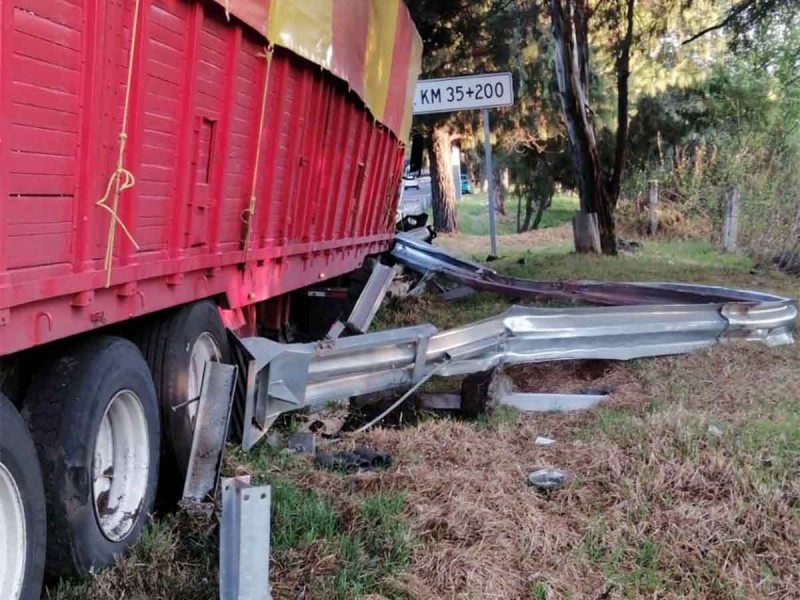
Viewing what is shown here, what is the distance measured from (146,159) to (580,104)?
12470 mm

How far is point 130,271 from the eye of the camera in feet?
11.7

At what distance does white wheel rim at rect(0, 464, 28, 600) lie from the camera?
2.77 metres

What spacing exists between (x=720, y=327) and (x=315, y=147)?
12.6ft

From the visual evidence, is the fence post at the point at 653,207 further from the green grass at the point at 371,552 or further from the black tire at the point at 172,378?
the green grass at the point at 371,552

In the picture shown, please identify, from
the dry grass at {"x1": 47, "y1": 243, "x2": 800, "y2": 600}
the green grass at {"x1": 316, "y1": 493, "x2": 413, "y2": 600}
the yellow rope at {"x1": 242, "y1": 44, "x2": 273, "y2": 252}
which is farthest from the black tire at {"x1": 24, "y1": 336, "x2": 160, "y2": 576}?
the yellow rope at {"x1": 242, "y1": 44, "x2": 273, "y2": 252}

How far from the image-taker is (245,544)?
2.91 metres

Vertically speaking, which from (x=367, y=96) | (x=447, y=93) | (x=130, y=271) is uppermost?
(x=447, y=93)

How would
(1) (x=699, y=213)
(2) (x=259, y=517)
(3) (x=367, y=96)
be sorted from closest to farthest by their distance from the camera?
(2) (x=259, y=517) → (3) (x=367, y=96) → (1) (x=699, y=213)

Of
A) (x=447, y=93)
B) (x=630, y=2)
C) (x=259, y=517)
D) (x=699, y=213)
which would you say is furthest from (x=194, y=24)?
(x=699, y=213)

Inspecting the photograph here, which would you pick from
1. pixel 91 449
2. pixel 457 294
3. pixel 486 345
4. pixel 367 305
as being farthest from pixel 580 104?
pixel 91 449

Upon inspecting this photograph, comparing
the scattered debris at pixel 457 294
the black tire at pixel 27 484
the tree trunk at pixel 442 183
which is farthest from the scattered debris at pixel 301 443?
the tree trunk at pixel 442 183

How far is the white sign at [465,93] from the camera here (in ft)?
45.0

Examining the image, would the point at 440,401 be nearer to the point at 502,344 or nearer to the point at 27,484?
the point at 502,344

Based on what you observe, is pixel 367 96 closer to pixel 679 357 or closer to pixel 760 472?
pixel 679 357
